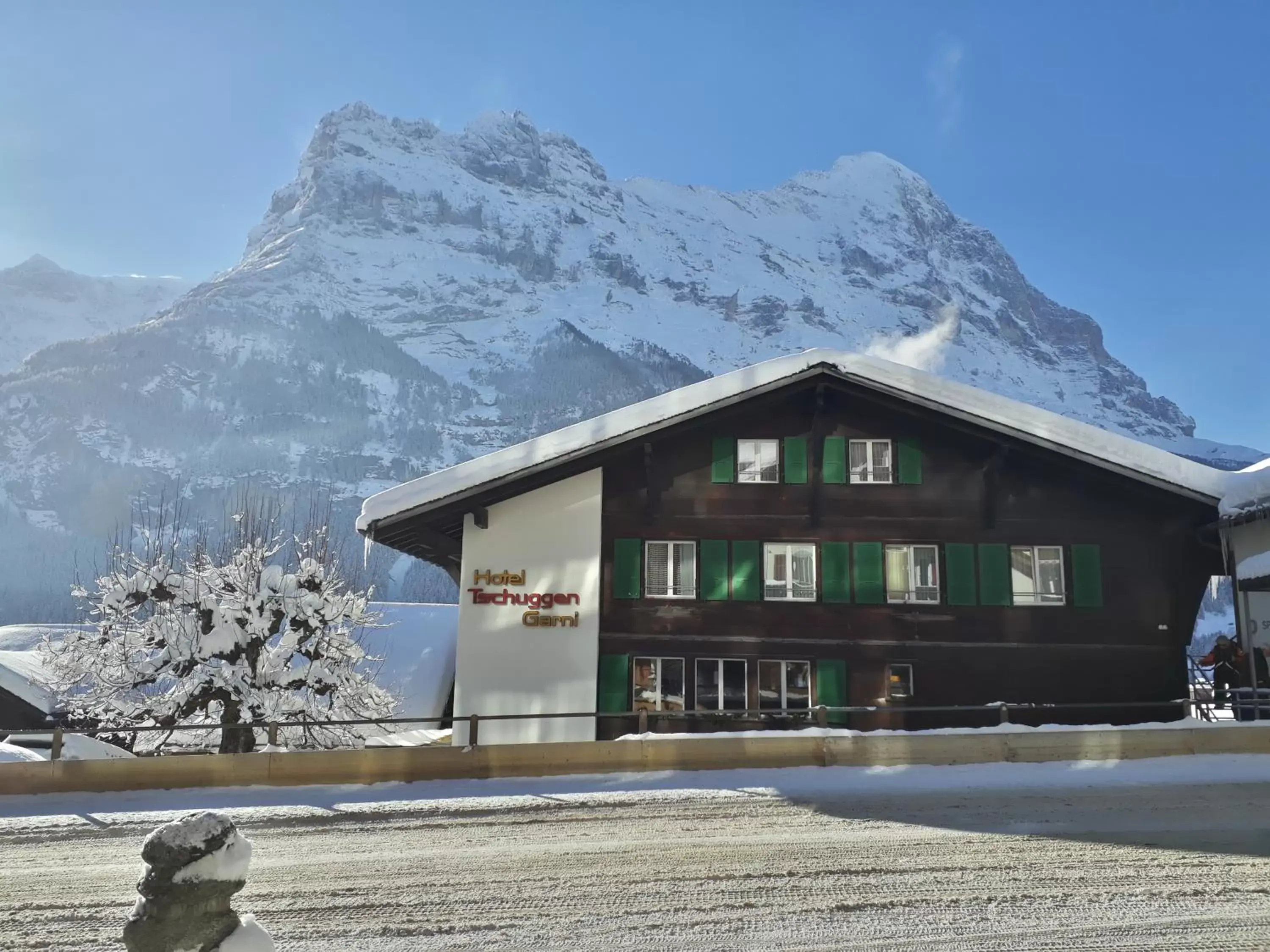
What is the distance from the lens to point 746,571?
17906 mm

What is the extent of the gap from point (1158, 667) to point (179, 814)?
1711 cm

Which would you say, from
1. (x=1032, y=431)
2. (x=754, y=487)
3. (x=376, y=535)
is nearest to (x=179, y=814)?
(x=376, y=535)

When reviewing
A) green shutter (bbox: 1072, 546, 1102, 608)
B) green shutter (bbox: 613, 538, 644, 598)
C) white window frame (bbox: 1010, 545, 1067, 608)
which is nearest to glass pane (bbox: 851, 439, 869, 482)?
white window frame (bbox: 1010, 545, 1067, 608)

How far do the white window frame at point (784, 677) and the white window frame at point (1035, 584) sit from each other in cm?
434

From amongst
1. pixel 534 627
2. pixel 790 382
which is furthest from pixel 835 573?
pixel 534 627

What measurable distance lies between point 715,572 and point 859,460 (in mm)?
3853

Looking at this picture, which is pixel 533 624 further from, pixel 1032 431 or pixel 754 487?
pixel 1032 431

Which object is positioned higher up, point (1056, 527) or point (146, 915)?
point (1056, 527)

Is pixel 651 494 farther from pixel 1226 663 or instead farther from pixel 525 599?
pixel 1226 663

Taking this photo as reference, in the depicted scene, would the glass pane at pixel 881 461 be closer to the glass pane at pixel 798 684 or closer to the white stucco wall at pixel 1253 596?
the glass pane at pixel 798 684

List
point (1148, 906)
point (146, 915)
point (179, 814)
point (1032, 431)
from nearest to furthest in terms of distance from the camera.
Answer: point (146, 915)
point (1148, 906)
point (179, 814)
point (1032, 431)

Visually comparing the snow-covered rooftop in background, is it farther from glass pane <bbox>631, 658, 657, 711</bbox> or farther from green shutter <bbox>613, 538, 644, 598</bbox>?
glass pane <bbox>631, 658, 657, 711</bbox>

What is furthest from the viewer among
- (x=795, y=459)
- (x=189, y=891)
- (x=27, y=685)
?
(x=27, y=685)

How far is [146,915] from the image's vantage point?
430 cm
